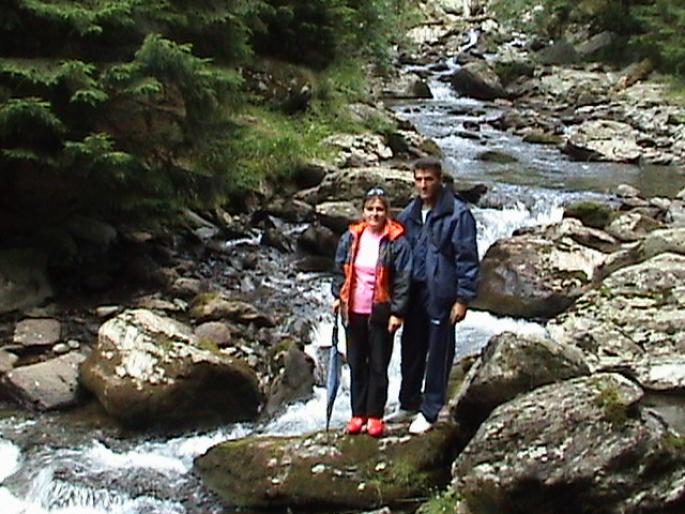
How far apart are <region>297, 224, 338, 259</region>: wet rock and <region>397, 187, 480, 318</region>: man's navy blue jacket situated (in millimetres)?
6817

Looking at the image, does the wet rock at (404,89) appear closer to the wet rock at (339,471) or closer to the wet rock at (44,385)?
the wet rock at (44,385)

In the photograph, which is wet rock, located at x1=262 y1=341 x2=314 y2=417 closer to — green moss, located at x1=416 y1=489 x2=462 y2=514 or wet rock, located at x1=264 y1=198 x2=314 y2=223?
green moss, located at x1=416 y1=489 x2=462 y2=514

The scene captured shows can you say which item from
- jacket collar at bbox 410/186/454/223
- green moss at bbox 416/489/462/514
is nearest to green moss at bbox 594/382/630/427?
green moss at bbox 416/489/462/514

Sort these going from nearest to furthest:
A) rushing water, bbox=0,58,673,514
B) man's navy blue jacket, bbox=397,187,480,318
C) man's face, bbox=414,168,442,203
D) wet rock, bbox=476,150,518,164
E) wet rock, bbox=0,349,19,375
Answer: man's navy blue jacket, bbox=397,187,480,318 → man's face, bbox=414,168,442,203 → rushing water, bbox=0,58,673,514 → wet rock, bbox=0,349,19,375 → wet rock, bbox=476,150,518,164

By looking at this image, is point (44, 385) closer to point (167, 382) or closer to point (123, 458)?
point (167, 382)

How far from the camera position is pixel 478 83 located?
106ft

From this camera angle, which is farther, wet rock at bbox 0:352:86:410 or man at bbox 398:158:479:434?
wet rock at bbox 0:352:86:410

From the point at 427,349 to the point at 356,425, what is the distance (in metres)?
0.79

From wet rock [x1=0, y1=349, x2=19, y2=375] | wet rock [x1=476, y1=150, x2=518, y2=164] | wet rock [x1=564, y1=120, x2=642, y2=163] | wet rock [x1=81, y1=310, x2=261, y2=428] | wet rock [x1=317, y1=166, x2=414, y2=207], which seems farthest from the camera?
wet rock [x1=564, y1=120, x2=642, y2=163]

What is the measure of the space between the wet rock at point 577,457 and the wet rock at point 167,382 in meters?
3.13

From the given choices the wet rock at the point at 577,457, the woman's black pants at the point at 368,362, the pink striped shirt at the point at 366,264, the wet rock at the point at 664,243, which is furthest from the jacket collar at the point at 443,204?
the wet rock at the point at 664,243

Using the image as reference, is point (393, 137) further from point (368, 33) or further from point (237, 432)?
point (237, 432)

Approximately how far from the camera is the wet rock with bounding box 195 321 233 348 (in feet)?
32.6

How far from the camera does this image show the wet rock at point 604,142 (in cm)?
2138
